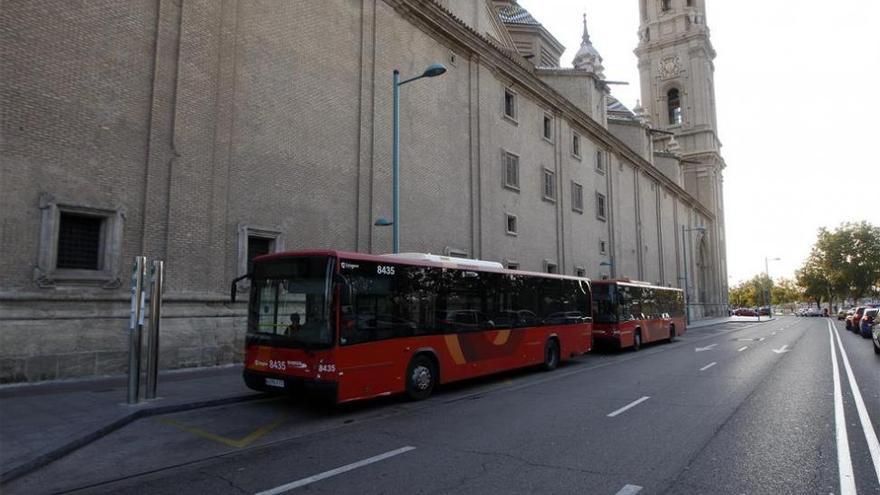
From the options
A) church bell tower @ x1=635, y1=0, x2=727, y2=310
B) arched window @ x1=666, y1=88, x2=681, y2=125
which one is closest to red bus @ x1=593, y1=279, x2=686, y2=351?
church bell tower @ x1=635, y1=0, x2=727, y2=310

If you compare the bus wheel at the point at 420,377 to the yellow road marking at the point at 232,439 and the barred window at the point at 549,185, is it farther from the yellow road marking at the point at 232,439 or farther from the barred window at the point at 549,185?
the barred window at the point at 549,185

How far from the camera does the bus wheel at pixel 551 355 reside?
1513 cm

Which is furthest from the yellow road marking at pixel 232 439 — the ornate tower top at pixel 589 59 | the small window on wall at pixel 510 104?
the ornate tower top at pixel 589 59

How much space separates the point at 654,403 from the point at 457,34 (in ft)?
61.5

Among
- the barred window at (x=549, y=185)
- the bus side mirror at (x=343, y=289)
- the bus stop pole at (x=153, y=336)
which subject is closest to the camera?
the bus side mirror at (x=343, y=289)

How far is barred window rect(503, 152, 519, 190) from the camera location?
2691cm

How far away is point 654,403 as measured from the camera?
9.66 metres

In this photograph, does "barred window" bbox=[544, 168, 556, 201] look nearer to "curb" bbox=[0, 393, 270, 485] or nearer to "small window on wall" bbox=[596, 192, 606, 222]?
"small window on wall" bbox=[596, 192, 606, 222]

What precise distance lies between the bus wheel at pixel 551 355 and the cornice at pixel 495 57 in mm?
13920

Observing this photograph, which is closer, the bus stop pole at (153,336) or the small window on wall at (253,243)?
the bus stop pole at (153,336)

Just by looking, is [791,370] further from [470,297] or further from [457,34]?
[457,34]

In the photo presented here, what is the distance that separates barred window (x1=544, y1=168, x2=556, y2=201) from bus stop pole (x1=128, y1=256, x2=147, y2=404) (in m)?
24.0

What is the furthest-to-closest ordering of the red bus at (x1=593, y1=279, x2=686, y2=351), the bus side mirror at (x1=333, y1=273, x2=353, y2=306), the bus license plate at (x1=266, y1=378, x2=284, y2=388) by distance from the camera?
the red bus at (x1=593, y1=279, x2=686, y2=351) < the bus license plate at (x1=266, y1=378, x2=284, y2=388) < the bus side mirror at (x1=333, y1=273, x2=353, y2=306)

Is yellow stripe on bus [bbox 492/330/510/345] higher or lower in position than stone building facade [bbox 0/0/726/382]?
lower
